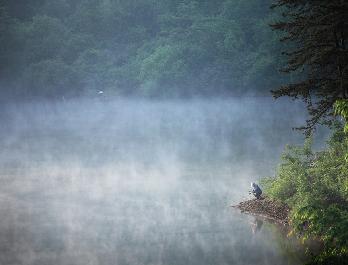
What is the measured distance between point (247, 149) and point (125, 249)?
20183mm

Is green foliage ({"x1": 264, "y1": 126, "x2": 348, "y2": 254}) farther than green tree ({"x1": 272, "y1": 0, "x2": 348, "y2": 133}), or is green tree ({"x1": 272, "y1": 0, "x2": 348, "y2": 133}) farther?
green tree ({"x1": 272, "y1": 0, "x2": 348, "y2": 133})

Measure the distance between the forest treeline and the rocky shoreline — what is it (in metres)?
64.2

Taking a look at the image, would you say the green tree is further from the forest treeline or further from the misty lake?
the forest treeline

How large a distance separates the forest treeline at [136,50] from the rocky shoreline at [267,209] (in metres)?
64.2

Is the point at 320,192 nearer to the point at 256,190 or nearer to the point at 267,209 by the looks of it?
the point at 267,209

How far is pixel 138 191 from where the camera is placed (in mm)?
26203

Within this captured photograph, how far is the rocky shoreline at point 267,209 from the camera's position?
2067 cm

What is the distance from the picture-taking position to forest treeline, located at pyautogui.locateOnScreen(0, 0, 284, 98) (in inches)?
3346

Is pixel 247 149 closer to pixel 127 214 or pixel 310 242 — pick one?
pixel 127 214

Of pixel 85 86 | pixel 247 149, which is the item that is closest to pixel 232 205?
pixel 247 149

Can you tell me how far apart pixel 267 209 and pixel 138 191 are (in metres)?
6.86

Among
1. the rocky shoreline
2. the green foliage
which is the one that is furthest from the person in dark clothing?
the green foliage

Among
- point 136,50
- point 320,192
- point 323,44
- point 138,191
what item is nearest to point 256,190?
point 320,192

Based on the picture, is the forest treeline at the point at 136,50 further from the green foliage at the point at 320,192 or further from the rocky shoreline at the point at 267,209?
the green foliage at the point at 320,192
